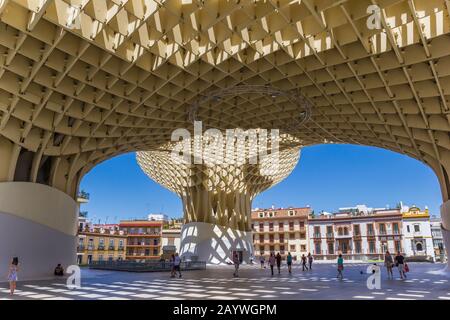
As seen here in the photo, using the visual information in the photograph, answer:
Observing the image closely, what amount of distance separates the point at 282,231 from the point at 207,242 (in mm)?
55005

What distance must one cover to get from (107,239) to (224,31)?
86.0 m

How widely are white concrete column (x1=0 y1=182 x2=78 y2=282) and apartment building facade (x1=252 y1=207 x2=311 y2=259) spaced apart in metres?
76.5

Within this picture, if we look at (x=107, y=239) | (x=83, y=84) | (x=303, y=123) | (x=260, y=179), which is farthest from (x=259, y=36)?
(x=107, y=239)

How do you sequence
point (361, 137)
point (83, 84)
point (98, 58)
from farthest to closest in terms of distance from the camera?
point (361, 137), point (83, 84), point (98, 58)

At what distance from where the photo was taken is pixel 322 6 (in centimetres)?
1415

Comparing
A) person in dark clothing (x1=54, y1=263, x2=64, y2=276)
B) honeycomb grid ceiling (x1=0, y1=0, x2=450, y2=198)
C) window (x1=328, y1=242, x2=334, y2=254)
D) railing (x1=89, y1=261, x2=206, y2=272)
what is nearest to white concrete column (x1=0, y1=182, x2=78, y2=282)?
person in dark clothing (x1=54, y1=263, x2=64, y2=276)

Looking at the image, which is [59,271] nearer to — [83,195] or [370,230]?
[83,195]

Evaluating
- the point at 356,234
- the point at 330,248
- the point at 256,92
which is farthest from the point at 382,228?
the point at 256,92

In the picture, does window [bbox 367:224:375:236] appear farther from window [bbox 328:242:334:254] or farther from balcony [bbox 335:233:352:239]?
window [bbox 328:242:334:254]

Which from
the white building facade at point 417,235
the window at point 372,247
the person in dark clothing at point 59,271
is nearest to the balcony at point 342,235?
the window at point 372,247

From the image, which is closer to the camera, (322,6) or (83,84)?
(322,6)

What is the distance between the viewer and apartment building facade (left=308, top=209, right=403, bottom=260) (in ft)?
285

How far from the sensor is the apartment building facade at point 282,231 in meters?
96.8
